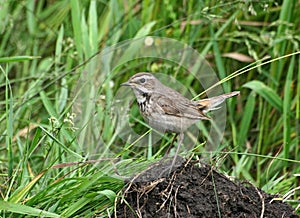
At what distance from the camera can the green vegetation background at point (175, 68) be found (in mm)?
4973

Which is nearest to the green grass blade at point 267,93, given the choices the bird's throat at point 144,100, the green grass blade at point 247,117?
the green grass blade at point 247,117

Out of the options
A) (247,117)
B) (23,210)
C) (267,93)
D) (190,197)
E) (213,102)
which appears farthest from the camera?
(247,117)

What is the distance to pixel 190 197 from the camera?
12.3 ft

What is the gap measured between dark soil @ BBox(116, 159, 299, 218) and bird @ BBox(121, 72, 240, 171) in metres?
0.11

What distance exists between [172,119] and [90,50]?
1.86 meters

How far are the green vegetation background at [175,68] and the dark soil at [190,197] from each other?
0.61 meters

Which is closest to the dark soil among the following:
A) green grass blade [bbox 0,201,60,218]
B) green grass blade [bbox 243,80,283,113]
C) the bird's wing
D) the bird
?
the bird

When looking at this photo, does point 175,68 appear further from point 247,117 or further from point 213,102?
point 213,102

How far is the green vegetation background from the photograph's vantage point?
4973 mm

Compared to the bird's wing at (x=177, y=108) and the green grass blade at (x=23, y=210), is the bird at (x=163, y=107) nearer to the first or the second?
the bird's wing at (x=177, y=108)

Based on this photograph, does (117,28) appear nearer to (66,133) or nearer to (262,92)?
(262,92)

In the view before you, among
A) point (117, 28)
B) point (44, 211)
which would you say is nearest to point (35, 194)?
point (44, 211)

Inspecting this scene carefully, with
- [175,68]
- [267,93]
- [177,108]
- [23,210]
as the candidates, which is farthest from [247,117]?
[23,210]

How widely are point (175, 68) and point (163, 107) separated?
6.17ft
